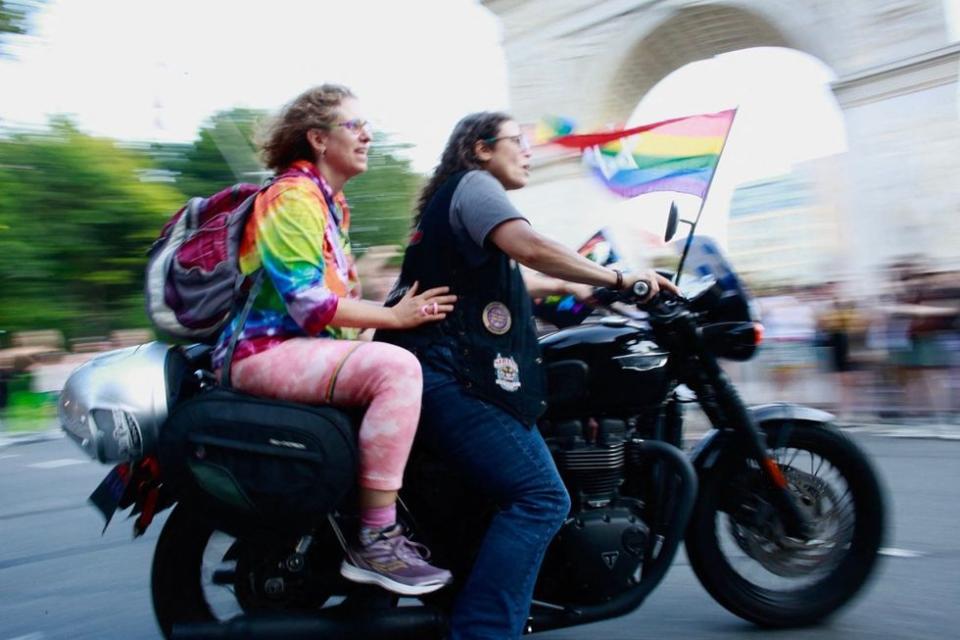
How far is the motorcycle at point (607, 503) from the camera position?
277cm

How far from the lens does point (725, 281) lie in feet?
10.5

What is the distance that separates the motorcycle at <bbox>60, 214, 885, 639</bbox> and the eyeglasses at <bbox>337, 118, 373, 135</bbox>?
2.62 feet

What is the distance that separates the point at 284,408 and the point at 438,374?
452 mm

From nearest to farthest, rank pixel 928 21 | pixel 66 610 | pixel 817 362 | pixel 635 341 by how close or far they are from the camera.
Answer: pixel 635 341
pixel 66 610
pixel 817 362
pixel 928 21

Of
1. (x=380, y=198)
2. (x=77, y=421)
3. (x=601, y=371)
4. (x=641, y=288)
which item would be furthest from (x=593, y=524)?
(x=380, y=198)

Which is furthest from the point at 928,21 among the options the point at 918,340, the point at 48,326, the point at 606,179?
the point at 48,326

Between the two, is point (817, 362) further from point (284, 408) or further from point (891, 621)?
point (284, 408)

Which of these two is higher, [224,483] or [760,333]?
[760,333]

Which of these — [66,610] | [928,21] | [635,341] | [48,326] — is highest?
[928,21]

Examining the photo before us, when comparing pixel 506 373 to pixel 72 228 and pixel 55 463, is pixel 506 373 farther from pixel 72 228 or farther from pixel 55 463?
pixel 72 228

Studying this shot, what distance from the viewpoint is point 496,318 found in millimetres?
2857

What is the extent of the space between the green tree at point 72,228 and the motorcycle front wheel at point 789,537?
26.1 meters

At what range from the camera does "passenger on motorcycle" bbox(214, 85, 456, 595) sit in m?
2.66

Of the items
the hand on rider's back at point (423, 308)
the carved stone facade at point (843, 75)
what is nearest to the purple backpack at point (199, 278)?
the hand on rider's back at point (423, 308)
